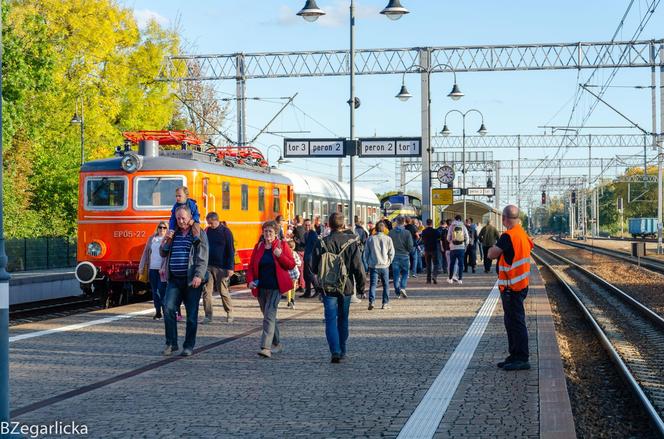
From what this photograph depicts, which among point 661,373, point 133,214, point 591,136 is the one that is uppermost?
point 591,136

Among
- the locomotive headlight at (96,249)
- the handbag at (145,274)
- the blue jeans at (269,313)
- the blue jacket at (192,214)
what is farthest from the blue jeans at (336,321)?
the locomotive headlight at (96,249)

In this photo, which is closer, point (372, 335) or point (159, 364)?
point (159, 364)

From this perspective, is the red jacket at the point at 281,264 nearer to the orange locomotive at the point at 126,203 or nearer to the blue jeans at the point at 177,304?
the blue jeans at the point at 177,304

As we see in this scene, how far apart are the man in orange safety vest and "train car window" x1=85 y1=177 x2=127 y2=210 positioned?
1129 centimetres

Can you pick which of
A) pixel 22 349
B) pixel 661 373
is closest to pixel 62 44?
pixel 22 349

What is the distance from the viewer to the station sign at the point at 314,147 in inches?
1088

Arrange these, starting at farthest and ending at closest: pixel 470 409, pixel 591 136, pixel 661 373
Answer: pixel 591 136 → pixel 661 373 → pixel 470 409

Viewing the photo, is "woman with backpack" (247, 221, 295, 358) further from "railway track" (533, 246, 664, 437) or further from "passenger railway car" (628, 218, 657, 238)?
"passenger railway car" (628, 218, 657, 238)

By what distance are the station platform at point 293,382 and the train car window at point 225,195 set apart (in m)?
5.80

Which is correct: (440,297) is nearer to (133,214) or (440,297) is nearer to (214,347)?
(133,214)

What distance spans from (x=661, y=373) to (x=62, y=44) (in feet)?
127

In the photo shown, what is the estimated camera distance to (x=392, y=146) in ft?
95.2

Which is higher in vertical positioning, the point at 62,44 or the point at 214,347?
the point at 62,44

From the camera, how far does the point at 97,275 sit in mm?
20828
